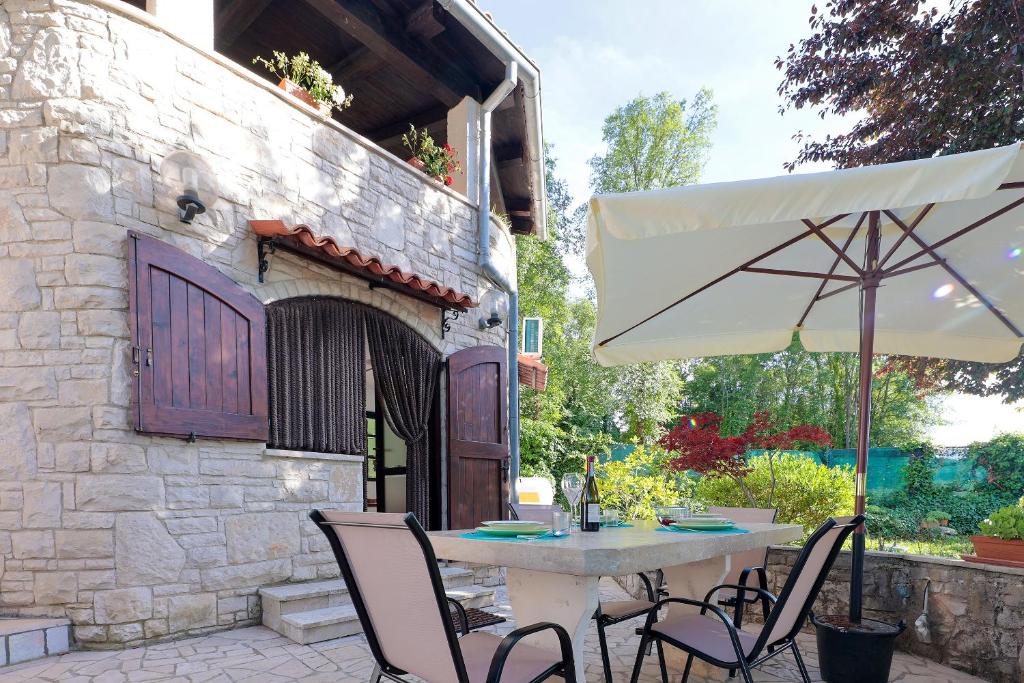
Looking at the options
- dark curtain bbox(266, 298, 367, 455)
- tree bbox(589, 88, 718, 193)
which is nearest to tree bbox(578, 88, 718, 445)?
tree bbox(589, 88, 718, 193)

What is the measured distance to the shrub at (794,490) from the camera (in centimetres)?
529

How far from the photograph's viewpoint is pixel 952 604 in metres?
3.21

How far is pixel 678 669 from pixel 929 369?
17.9 feet

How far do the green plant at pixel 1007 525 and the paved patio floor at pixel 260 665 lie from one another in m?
0.67

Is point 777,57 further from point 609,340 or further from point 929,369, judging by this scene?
point 609,340

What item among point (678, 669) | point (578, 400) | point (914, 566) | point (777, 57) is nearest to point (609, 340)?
point (678, 669)

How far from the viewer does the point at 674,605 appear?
3043mm

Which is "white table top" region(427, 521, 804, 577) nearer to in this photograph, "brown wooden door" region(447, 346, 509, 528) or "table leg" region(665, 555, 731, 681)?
"table leg" region(665, 555, 731, 681)

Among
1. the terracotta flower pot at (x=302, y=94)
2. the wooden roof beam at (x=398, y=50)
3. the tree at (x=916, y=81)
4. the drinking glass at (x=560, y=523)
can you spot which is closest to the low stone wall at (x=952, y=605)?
the drinking glass at (x=560, y=523)

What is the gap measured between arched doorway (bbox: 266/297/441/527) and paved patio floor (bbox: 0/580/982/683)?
127cm

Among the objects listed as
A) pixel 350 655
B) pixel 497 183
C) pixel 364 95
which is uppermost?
pixel 364 95

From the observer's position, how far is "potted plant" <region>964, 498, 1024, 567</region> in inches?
120

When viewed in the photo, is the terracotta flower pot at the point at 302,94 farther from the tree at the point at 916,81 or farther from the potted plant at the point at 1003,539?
the potted plant at the point at 1003,539

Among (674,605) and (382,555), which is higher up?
(382,555)
